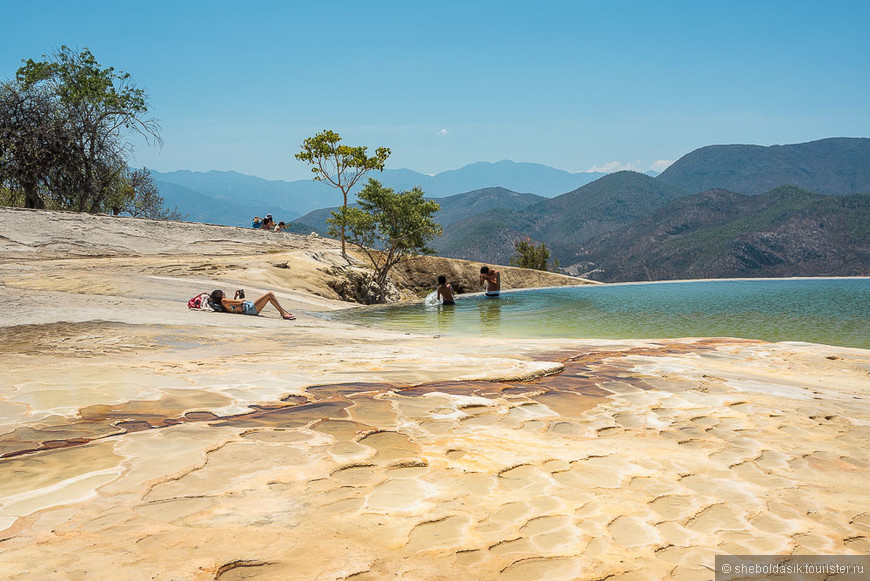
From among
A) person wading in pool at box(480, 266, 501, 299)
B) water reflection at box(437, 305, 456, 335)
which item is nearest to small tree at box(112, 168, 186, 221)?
person wading in pool at box(480, 266, 501, 299)

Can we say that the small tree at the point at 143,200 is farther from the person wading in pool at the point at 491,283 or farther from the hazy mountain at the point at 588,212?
the hazy mountain at the point at 588,212

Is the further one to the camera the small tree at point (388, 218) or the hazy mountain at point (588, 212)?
the hazy mountain at point (588, 212)

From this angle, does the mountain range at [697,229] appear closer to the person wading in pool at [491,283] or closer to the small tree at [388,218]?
the small tree at [388,218]

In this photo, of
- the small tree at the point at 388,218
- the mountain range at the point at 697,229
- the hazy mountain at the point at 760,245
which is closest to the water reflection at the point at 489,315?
the small tree at the point at 388,218

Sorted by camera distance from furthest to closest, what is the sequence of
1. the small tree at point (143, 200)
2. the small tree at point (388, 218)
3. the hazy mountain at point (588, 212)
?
the hazy mountain at point (588, 212) → the small tree at point (143, 200) → the small tree at point (388, 218)

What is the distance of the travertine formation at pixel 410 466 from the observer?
2.46 m

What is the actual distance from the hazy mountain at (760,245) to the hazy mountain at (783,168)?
296 feet

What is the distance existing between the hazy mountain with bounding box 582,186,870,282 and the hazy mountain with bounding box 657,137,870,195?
296ft

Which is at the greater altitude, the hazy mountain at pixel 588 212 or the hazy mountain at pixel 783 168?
the hazy mountain at pixel 783 168

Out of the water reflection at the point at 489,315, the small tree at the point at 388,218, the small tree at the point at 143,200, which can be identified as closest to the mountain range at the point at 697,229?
the small tree at the point at 143,200

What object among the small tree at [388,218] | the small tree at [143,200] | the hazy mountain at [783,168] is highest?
the hazy mountain at [783,168]

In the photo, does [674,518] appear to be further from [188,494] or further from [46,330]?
[46,330]

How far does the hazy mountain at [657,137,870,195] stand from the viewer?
568ft

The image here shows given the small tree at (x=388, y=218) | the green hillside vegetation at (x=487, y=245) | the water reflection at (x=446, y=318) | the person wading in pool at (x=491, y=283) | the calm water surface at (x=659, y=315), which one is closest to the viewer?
the calm water surface at (x=659, y=315)
